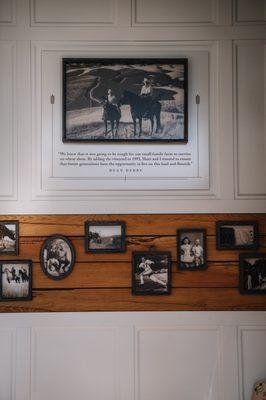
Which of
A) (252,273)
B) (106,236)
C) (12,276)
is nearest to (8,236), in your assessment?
(12,276)

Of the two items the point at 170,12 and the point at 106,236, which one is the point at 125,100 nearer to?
the point at 170,12

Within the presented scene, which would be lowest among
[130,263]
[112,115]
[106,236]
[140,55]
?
[130,263]

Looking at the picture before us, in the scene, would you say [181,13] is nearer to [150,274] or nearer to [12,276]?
[150,274]

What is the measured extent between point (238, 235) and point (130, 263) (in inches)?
27.5

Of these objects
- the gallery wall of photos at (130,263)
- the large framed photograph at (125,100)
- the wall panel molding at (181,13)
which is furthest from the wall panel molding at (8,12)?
the gallery wall of photos at (130,263)

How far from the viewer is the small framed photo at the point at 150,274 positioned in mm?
2656

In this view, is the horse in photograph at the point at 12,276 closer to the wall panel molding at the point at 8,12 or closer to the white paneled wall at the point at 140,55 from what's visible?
the white paneled wall at the point at 140,55

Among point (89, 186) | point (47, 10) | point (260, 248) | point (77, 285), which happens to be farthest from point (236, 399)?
point (47, 10)

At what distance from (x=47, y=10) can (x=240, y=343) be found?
2.42m

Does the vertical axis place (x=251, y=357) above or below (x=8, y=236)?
below

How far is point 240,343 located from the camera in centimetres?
266

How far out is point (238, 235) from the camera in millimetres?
2678

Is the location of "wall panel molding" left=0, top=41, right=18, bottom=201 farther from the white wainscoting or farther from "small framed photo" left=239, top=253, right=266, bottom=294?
"small framed photo" left=239, top=253, right=266, bottom=294

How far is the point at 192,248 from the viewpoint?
267cm
